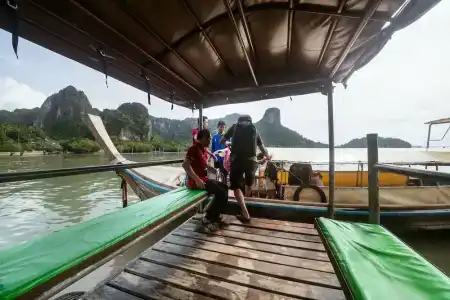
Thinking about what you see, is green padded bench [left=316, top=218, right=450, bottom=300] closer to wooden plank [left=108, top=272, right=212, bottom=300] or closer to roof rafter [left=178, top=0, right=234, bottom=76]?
wooden plank [left=108, top=272, right=212, bottom=300]

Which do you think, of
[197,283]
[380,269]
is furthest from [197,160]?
[380,269]

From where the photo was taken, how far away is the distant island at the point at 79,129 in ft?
188

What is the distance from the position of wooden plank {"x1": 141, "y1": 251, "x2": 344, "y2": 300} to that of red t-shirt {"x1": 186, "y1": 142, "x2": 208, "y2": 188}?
1.30 m

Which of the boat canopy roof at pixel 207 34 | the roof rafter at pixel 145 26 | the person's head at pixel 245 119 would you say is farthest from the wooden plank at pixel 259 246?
the roof rafter at pixel 145 26

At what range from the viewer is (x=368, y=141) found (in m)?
2.43

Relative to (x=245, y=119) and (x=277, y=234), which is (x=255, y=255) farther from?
(x=245, y=119)

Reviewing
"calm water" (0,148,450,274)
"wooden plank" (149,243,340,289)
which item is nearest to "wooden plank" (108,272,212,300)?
"wooden plank" (149,243,340,289)

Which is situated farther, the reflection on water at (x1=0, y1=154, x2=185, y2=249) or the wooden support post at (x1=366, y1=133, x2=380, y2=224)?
the reflection on water at (x1=0, y1=154, x2=185, y2=249)

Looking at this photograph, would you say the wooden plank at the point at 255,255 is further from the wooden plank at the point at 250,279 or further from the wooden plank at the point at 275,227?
the wooden plank at the point at 275,227

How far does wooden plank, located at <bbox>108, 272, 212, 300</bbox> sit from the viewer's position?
1.81 meters

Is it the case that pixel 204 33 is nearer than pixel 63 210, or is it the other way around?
pixel 204 33

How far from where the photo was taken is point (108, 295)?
185cm

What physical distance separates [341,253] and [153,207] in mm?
1977

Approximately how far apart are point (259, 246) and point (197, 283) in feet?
3.23
